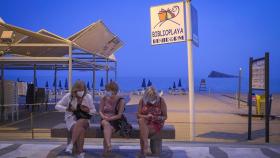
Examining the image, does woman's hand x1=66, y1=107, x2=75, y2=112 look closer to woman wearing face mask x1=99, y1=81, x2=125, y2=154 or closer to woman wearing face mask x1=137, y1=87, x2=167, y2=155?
woman wearing face mask x1=99, y1=81, x2=125, y2=154

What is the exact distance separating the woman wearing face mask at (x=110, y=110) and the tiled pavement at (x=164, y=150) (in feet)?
1.53

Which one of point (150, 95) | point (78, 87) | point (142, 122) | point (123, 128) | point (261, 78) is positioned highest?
point (261, 78)

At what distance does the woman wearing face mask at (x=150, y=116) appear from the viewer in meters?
7.64

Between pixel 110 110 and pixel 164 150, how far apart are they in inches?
52.8

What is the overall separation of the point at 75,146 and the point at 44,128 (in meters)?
5.28

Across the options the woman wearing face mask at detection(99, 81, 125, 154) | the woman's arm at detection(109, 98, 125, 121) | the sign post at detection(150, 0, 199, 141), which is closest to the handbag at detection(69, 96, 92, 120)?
the woman wearing face mask at detection(99, 81, 125, 154)

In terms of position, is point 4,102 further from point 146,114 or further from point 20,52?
point 146,114

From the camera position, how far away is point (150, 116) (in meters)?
7.67

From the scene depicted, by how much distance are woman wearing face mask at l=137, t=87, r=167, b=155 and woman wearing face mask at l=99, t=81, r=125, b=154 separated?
1.21 ft

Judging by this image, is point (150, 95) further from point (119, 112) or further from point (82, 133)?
point (82, 133)

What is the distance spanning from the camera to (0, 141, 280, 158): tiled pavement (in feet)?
26.2

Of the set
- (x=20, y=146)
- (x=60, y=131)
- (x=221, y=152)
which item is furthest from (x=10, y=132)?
(x=221, y=152)

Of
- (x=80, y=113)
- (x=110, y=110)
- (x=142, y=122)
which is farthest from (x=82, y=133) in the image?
(x=142, y=122)

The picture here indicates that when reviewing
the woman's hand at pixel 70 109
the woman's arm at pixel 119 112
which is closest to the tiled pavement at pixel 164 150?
the woman's arm at pixel 119 112
